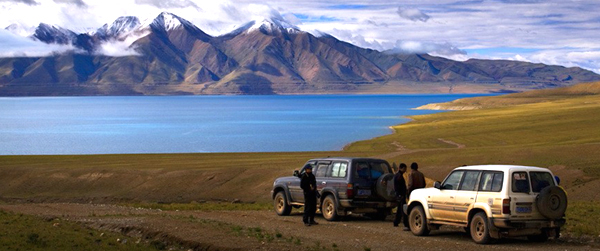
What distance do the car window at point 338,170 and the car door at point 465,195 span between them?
15.4 ft

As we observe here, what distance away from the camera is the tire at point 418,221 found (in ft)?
65.0

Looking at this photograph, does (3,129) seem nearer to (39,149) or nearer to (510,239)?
(39,149)

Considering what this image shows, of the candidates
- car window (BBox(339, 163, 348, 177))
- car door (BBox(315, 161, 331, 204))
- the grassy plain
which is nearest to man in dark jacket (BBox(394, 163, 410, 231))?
car window (BBox(339, 163, 348, 177))

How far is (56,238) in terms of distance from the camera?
18.6 meters

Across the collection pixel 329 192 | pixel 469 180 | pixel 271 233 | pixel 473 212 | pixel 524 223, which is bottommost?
pixel 271 233

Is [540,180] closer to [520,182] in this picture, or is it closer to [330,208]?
[520,182]

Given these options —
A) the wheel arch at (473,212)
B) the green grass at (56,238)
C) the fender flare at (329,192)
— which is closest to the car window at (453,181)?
the wheel arch at (473,212)

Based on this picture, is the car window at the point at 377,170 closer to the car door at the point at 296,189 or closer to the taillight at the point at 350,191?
the taillight at the point at 350,191

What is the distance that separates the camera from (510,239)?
19.1 meters

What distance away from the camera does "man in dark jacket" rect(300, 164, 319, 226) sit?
22.2 m

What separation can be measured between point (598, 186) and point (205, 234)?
2201 centimetres

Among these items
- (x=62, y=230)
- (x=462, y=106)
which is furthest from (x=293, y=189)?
(x=462, y=106)

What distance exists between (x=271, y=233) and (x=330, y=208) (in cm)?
376

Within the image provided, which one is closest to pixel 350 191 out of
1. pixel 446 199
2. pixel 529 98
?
pixel 446 199
